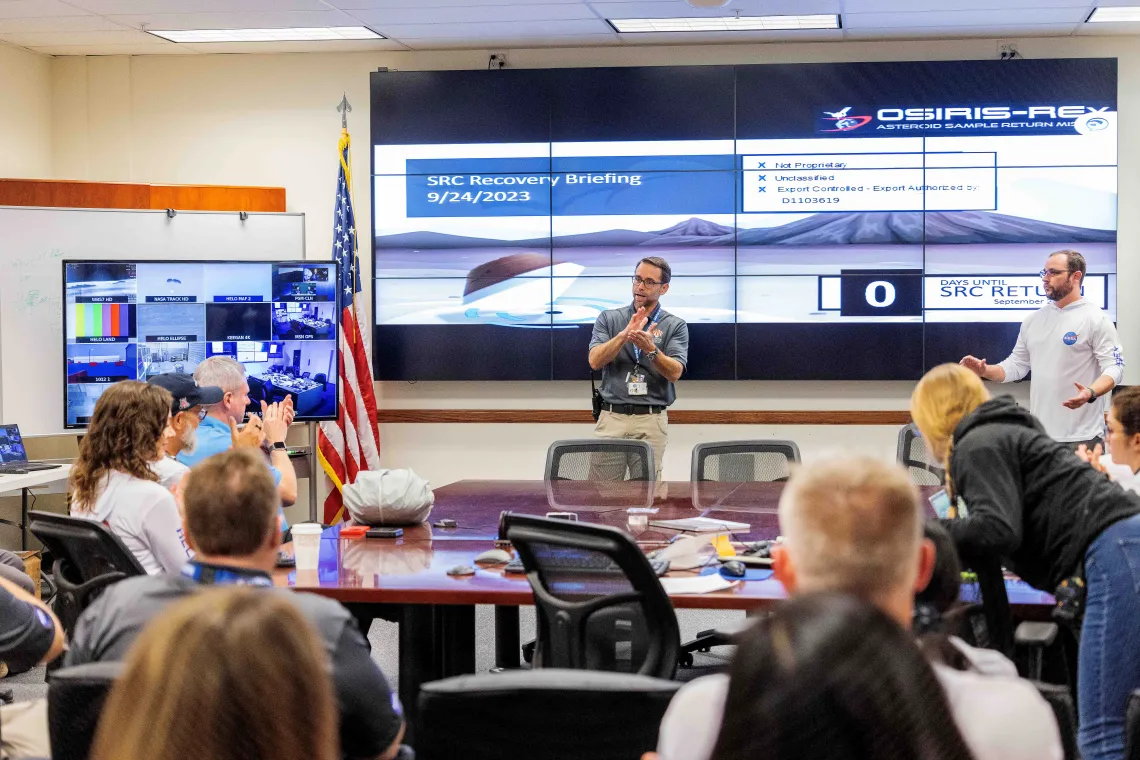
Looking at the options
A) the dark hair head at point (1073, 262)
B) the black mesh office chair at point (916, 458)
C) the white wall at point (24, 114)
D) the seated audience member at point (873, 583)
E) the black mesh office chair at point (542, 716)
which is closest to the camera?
the seated audience member at point (873, 583)

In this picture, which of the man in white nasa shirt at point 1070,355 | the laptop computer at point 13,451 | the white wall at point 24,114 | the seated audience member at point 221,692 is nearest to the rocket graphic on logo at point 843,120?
the man in white nasa shirt at point 1070,355

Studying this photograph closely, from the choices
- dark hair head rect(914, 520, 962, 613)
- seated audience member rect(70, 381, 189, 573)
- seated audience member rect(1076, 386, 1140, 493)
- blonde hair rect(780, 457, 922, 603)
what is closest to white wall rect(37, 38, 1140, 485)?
seated audience member rect(1076, 386, 1140, 493)

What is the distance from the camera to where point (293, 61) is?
786 centimetres

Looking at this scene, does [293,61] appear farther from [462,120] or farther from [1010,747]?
[1010,747]

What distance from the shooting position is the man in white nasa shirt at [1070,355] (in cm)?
632

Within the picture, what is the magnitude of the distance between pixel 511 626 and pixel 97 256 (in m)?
4.20

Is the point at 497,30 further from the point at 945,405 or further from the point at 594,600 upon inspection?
the point at 594,600

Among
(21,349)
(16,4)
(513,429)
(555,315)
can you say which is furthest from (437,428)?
(16,4)

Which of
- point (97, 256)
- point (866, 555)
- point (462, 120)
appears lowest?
point (866, 555)

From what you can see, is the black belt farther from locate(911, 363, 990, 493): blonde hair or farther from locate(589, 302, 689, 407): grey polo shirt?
locate(911, 363, 990, 493): blonde hair

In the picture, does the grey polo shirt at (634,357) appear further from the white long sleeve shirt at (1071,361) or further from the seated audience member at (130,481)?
the seated audience member at (130,481)

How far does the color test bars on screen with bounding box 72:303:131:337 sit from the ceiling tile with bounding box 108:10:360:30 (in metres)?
1.60

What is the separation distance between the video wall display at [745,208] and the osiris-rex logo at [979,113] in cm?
1

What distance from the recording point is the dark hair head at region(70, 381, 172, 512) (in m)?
3.56
